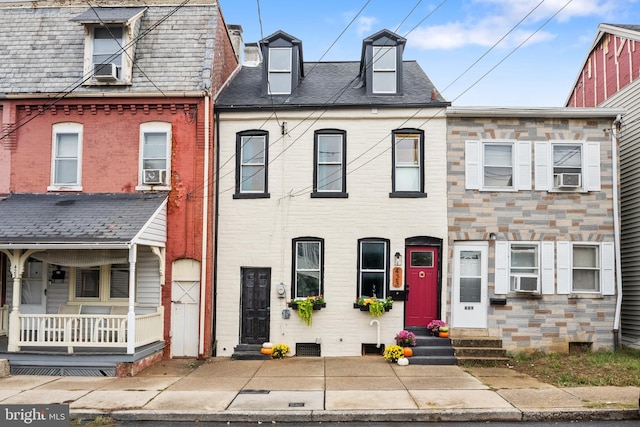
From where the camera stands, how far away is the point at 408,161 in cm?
1472

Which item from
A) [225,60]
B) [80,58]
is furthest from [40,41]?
[225,60]

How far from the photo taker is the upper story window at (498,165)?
14500mm

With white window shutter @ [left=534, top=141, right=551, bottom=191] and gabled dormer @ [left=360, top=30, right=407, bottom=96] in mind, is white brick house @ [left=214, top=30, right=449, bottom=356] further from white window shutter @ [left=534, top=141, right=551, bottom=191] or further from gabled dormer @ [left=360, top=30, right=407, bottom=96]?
white window shutter @ [left=534, top=141, right=551, bottom=191]

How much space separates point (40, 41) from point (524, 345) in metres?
15.9

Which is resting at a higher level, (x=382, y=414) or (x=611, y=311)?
(x=611, y=311)

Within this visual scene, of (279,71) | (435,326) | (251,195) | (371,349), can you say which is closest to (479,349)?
(435,326)

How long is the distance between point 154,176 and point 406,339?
7.80 meters

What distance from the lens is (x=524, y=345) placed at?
14109 mm

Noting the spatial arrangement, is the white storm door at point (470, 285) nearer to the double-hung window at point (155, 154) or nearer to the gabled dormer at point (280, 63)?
the gabled dormer at point (280, 63)

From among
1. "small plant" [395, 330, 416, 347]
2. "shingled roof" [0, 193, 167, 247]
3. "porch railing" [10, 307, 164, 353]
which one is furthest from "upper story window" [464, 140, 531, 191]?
"porch railing" [10, 307, 164, 353]

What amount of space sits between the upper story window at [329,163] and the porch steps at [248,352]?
169 inches

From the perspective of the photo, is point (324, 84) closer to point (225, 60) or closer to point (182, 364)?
point (225, 60)

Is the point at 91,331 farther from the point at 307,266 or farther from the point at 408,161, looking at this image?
the point at 408,161

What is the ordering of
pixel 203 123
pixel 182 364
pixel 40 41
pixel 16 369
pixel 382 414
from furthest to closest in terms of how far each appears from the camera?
pixel 40 41, pixel 203 123, pixel 182 364, pixel 16 369, pixel 382 414
